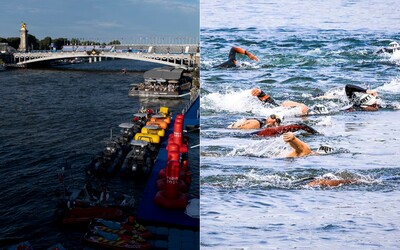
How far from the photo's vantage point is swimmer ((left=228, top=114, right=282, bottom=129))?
3125 mm

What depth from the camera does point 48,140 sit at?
10.7 metres

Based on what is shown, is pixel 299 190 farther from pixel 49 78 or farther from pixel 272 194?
pixel 49 78

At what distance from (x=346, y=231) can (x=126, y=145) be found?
280 inches

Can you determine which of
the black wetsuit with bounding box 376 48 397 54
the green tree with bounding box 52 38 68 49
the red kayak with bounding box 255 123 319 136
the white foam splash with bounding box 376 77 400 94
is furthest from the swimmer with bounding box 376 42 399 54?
the green tree with bounding box 52 38 68 49

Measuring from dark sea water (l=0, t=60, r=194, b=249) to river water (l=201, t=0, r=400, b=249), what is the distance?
3393 mm

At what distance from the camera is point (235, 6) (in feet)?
10.1

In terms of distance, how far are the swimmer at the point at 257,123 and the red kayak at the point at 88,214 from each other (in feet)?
11.9

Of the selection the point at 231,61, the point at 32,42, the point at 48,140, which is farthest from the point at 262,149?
the point at 32,42

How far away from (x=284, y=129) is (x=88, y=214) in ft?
12.5

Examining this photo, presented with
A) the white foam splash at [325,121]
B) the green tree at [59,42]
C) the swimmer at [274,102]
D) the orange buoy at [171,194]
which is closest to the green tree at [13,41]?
the green tree at [59,42]

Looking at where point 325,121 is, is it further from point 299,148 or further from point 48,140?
point 48,140

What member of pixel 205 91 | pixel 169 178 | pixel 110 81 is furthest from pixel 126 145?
pixel 110 81

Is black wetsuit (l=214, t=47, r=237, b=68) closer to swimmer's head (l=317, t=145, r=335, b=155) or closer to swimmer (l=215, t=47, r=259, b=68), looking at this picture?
swimmer (l=215, t=47, r=259, b=68)


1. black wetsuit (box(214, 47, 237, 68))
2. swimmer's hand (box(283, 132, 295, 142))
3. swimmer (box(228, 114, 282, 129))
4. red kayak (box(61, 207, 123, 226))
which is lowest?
red kayak (box(61, 207, 123, 226))
